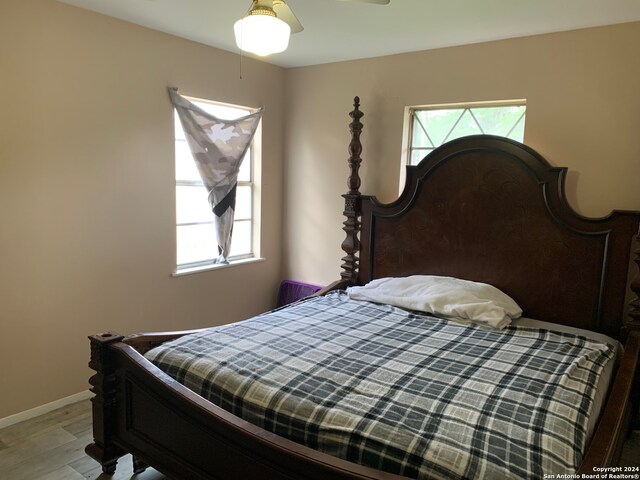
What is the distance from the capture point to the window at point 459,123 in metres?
3.05

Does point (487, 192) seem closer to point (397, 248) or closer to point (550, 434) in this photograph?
point (397, 248)

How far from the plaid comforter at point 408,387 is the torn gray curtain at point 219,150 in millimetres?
1266

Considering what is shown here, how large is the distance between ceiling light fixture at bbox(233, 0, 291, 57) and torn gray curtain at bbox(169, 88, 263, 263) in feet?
5.48

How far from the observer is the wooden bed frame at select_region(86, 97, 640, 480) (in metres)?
1.53

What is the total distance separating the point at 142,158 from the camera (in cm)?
307

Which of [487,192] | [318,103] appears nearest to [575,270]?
[487,192]

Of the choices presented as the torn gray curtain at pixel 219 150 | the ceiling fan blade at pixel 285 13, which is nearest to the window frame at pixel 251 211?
the torn gray curtain at pixel 219 150

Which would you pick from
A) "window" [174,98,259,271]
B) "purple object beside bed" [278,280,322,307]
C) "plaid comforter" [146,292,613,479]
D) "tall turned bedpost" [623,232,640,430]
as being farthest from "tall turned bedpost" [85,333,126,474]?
"tall turned bedpost" [623,232,640,430]

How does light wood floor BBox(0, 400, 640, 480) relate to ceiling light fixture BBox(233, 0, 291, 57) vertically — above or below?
below

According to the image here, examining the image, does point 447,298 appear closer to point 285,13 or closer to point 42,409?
point 285,13

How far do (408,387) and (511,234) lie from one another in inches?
58.3

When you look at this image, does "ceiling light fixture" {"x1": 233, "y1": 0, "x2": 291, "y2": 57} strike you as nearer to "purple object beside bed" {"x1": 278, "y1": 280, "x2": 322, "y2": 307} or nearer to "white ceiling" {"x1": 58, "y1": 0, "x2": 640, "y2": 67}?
"white ceiling" {"x1": 58, "y1": 0, "x2": 640, "y2": 67}

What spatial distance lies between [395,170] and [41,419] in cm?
281

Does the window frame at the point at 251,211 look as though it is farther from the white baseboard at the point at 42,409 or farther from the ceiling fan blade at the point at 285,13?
the ceiling fan blade at the point at 285,13
